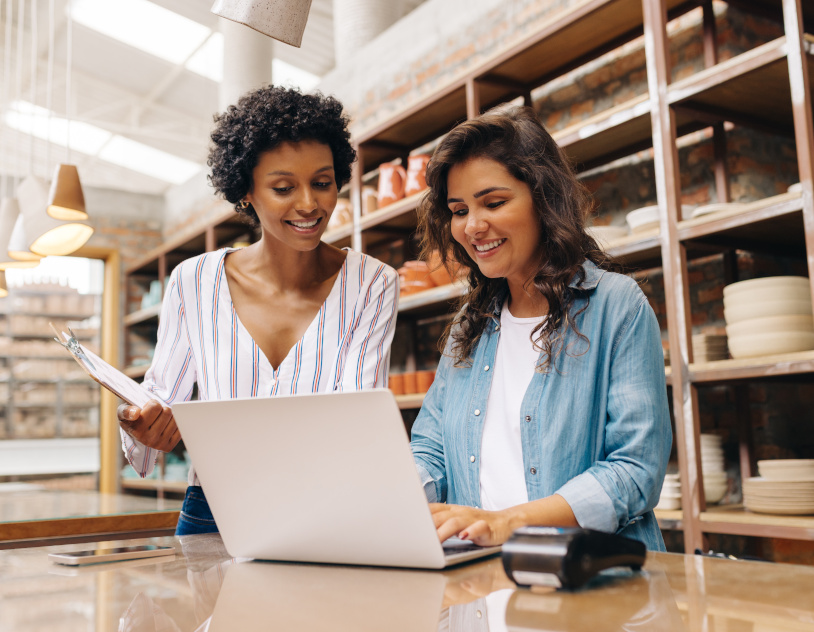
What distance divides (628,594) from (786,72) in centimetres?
189

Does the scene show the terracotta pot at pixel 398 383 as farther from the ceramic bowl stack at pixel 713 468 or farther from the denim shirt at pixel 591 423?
the denim shirt at pixel 591 423

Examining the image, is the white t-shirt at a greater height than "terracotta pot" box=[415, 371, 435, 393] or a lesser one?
lesser

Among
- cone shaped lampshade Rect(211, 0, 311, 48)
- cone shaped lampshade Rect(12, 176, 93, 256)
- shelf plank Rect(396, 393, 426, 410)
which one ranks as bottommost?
shelf plank Rect(396, 393, 426, 410)

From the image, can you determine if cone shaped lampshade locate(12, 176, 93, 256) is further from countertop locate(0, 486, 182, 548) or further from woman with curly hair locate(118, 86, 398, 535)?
woman with curly hair locate(118, 86, 398, 535)

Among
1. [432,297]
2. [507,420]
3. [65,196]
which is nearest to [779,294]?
[507,420]

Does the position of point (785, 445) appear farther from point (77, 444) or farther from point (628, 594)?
point (77, 444)

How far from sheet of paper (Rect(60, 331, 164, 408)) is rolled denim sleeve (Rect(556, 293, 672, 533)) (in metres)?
0.64

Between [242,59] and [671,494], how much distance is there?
4103 mm

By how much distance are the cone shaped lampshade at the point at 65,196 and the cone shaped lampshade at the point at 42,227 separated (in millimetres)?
56

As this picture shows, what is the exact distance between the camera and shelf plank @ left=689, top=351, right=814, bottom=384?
6.25ft

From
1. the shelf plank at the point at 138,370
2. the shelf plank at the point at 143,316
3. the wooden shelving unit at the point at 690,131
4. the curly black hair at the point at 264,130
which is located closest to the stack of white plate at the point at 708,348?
the wooden shelving unit at the point at 690,131

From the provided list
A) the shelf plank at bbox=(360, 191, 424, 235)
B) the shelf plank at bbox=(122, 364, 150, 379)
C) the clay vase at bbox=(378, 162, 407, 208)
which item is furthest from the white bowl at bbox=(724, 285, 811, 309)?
the shelf plank at bbox=(122, 364, 150, 379)

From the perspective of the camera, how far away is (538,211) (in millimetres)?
1351

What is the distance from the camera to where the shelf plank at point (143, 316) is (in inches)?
223
